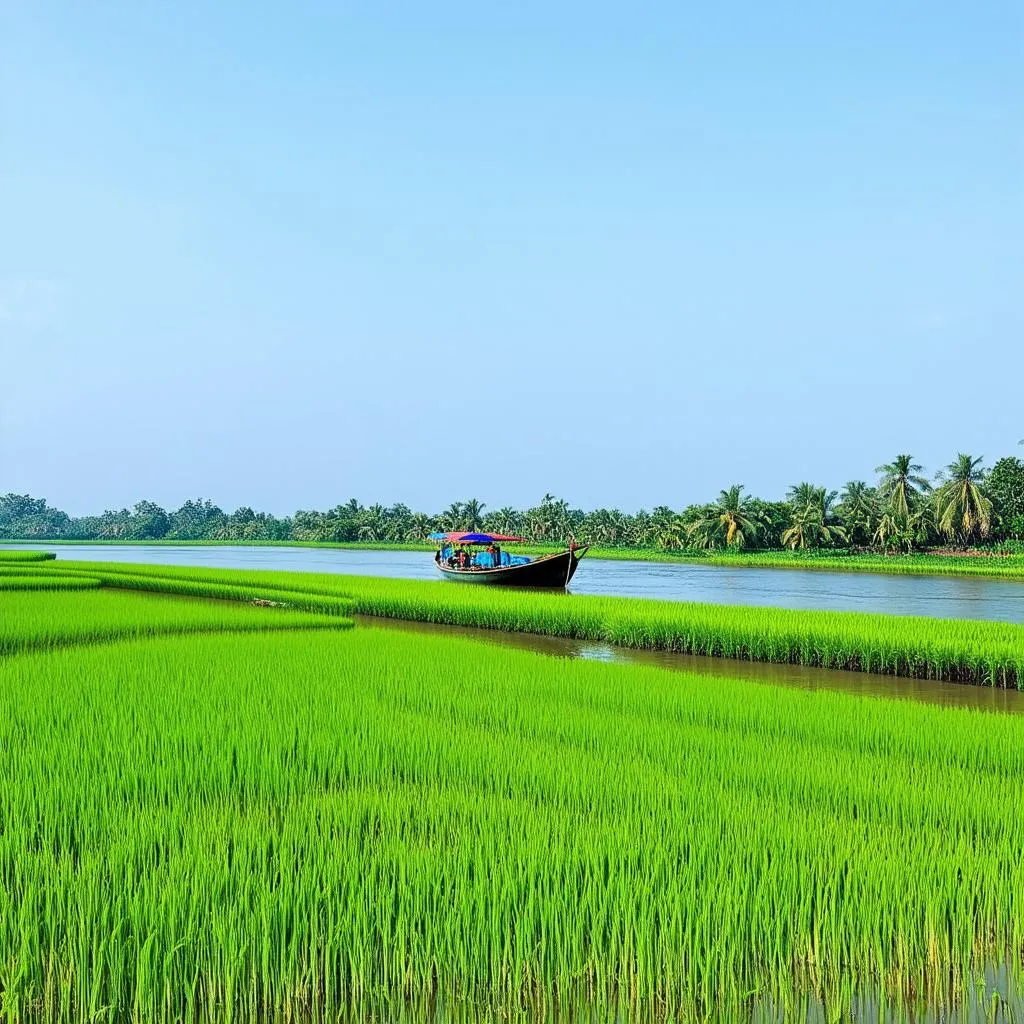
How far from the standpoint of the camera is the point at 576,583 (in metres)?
35.4

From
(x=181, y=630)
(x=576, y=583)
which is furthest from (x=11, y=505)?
(x=181, y=630)

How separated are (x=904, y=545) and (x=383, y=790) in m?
55.2

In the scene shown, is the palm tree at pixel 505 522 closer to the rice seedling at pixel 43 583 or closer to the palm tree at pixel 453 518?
the palm tree at pixel 453 518

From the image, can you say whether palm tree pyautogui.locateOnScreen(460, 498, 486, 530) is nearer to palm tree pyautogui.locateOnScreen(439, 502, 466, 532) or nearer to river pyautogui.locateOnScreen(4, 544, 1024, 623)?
palm tree pyautogui.locateOnScreen(439, 502, 466, 532)

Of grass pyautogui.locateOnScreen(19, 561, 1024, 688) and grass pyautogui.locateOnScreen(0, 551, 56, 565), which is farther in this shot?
grass pyautogui.locateOnScreen(0, 551, 56, 565)

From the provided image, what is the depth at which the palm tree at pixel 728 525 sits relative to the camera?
58156 mm

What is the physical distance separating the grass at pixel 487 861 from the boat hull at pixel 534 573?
21757mm

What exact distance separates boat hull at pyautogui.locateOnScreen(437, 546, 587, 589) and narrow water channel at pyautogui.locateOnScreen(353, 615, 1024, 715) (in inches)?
429

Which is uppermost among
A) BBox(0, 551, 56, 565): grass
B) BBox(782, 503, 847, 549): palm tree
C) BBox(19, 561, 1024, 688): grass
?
BBox(782, 503, 847, 549): palm tree

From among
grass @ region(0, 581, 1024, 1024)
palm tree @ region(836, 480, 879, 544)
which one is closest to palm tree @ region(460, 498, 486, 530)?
palm tree @ region(836, 480, 879, 544)

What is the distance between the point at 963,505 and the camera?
51844 millimetres

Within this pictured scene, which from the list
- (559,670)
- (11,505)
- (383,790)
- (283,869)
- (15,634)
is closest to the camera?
(283,869)

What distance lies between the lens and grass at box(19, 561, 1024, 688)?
12.4 meters

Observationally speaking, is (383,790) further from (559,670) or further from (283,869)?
(559,670)
